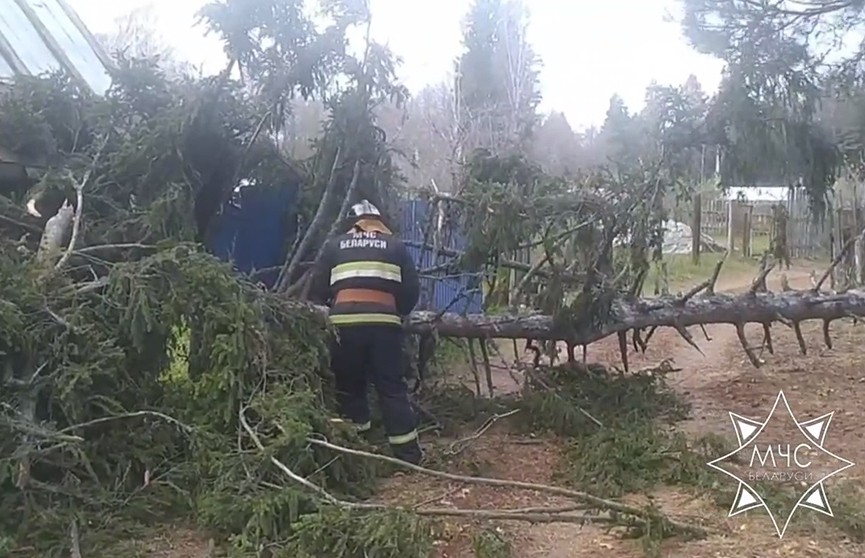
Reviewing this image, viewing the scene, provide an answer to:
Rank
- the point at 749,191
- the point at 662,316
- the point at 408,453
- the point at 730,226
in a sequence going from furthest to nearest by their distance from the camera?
1. the point at 730,226
2. the point at 749,191
3. the point at 662,316
4. the point at 408,453

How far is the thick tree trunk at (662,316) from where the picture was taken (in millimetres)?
5758

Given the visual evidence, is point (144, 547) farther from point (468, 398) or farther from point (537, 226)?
point (537, 226)

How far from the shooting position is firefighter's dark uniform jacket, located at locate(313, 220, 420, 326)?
482 cm

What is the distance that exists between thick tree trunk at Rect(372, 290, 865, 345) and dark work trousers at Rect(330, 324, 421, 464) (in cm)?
76

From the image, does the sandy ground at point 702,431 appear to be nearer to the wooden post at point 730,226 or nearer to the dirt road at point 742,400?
the dirt road at point 742,400

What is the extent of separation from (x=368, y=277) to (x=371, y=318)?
235 millimetres

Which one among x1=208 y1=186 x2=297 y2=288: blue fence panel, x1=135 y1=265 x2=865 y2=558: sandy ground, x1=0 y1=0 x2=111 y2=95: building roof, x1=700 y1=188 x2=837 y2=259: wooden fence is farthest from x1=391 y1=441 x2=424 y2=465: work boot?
x1=700 y1=188 x2=837 y2=259: wooden fence

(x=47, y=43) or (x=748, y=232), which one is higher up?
(x=47, y=43)

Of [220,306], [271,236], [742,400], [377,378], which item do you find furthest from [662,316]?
[220,306]

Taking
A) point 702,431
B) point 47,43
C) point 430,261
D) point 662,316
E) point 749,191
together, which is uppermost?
point 47,43

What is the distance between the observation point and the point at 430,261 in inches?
262

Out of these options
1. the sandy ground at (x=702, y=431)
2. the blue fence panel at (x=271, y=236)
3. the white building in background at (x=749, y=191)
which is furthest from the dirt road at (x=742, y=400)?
the blue fence panel at (x=271, y=236)

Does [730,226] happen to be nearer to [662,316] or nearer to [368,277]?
[662,316]

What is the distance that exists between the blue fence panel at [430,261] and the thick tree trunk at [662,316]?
0.55ft
